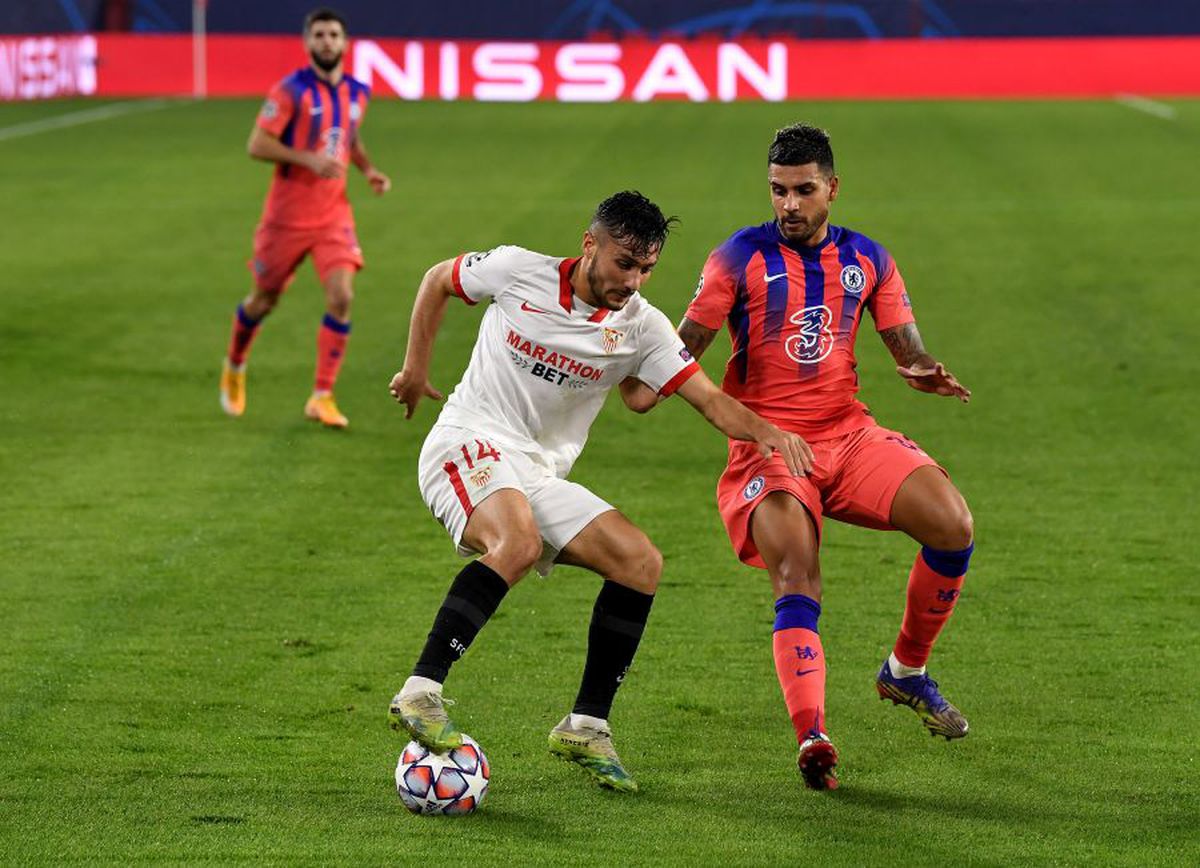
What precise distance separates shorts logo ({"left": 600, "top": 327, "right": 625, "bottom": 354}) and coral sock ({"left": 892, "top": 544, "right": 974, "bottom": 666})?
116 centimetres

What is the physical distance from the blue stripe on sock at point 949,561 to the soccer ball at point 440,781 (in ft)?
5.32

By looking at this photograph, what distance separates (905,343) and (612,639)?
1429 millimetres

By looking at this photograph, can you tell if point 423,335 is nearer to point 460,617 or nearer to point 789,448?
point 460,617

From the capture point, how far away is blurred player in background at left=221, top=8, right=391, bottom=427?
36.7 ft

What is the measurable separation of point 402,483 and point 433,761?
4577 millimetres

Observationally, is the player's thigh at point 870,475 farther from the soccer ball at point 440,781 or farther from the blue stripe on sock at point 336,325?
the blue stripe on sock at point 336,325

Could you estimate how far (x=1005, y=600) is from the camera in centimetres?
780

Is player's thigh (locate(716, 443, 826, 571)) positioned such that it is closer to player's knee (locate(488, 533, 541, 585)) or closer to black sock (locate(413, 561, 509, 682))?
player's knee (locate(488, 533, 541, 585))

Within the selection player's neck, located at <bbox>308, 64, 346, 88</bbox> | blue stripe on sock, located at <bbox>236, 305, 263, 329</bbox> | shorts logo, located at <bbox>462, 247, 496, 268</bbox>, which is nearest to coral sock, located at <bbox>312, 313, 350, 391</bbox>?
blue stripe on sock, located at <bbox>236, 305, 263, 329</bbox>

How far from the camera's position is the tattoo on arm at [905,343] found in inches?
252

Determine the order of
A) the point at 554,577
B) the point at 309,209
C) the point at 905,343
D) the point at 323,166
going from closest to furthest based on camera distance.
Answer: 1. the point at 905,343
2. the point at 554,577
3. the point at 323,166
4. the point at 309,209

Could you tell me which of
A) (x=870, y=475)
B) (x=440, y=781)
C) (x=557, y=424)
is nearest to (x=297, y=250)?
(x=557, y=424)

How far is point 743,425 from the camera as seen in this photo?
586cm

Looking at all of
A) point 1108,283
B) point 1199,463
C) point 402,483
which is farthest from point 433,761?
point 1108,283
